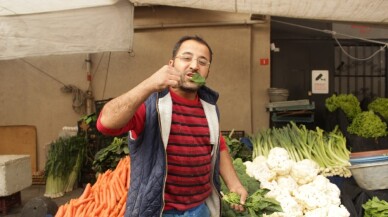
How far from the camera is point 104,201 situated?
10.6 ft

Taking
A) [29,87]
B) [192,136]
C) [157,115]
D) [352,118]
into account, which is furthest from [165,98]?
[29,87]

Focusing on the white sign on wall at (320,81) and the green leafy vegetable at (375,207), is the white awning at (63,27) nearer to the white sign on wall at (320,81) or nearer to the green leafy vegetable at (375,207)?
the green leafy vegetable at (375,207)

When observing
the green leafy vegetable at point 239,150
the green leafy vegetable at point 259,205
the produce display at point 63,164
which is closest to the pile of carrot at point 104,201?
the green leafy vegetable at point 259,205

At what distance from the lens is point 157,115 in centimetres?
183

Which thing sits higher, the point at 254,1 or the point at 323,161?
the point at 254,1

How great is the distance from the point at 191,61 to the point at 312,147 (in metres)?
2.95

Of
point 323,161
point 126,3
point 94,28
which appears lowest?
point 323,161

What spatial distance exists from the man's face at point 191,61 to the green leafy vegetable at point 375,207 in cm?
262

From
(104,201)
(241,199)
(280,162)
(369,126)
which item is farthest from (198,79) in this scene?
(369,126)

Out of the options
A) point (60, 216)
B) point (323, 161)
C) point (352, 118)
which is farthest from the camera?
point (352, 118)

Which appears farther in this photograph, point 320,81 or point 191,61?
point 320,81

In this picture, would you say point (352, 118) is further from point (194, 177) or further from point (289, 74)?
point (194, 177)

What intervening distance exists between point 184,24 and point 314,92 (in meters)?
3.03

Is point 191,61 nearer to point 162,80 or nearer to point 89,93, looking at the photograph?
point 162,80
